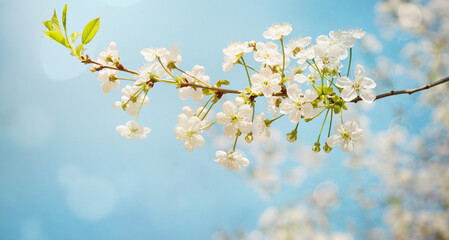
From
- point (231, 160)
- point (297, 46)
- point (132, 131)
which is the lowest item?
point (231, 160)

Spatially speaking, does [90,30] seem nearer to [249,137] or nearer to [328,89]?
[249,137]

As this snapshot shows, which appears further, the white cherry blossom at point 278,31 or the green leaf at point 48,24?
the white cherry blossom at point 278,31

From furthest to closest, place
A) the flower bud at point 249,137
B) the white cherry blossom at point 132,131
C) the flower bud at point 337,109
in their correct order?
the white cherry blossom at point 132,131
the flower bud at point 249,137
the flower bud at point 337,109

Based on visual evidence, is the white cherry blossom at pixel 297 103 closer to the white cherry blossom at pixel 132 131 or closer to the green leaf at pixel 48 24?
the white cherry blossom at pixel 132 131

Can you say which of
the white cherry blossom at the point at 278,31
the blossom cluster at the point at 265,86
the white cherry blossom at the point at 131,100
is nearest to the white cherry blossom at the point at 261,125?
the blossom cluster at the point at 265,86

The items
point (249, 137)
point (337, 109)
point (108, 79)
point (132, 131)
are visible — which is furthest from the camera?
point (132, 131)

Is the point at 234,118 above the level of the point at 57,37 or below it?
below

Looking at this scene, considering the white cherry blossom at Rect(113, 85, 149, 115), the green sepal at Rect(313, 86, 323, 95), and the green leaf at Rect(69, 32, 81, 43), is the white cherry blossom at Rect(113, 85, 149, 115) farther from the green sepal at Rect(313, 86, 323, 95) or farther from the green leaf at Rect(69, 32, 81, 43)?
the green sepal at Rect(313, 86, 323, 95)

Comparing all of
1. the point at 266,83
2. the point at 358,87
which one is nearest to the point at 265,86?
the point at 266,83
